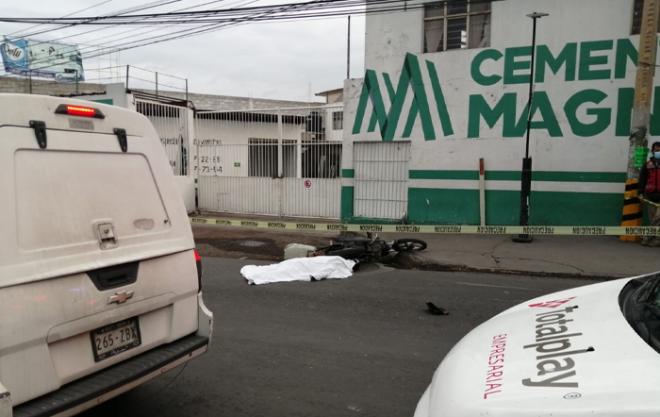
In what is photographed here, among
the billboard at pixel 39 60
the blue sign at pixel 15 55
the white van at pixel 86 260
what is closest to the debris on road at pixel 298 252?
the white van at pixel 86 260

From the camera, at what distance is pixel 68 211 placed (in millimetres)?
2717

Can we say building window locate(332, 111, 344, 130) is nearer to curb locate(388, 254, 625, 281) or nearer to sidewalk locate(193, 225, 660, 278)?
sidewalk locate(193, 225, 660, 278)

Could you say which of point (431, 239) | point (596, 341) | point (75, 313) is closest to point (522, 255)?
point (431, 239)

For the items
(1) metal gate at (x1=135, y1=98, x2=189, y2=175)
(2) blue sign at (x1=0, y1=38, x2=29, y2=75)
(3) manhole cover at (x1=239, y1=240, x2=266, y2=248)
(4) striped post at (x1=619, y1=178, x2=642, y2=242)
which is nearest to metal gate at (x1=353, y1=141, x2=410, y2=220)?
(3) manhole cover at (x1=239, y1=240, x2=266, y2=248)

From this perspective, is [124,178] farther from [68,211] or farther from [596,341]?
[596,341]

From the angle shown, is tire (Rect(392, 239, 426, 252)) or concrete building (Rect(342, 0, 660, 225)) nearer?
tire (Rect(392, 239, 426, 252))

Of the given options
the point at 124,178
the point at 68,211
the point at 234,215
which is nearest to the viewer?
the point at 68,211

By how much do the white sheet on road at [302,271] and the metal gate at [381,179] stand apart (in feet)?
16.5

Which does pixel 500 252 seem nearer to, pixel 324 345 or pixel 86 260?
pixel 324 345

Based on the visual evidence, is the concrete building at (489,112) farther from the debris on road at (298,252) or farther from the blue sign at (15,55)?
the blue sign at (15,55)

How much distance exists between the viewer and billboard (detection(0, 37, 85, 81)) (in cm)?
3267

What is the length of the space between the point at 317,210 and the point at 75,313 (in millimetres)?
11187

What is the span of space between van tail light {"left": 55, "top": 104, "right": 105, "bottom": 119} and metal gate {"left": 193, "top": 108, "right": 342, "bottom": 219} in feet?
34.1

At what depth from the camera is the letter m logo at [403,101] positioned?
1207 cm
